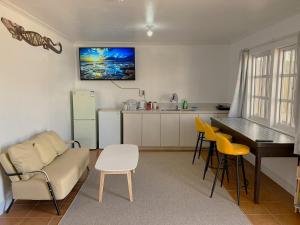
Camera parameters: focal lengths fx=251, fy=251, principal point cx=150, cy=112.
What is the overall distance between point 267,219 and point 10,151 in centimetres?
295

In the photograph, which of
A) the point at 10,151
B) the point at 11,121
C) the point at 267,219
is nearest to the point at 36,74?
the point at 11,121

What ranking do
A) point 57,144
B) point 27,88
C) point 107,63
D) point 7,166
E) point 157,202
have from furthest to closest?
point 107,63 < point 57,144 < point 27,88 < point 157,202 < point 7,166

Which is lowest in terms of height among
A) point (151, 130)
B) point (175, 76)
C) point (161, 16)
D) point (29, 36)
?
point (151, 130)

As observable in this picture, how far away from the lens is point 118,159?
338 centimetres

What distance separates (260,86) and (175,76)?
6.74ft

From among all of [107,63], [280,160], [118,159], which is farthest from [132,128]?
[280,160]

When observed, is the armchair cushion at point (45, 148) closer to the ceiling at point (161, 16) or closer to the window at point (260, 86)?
the ceiling at point (161, 16)

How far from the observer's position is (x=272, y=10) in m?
3.19

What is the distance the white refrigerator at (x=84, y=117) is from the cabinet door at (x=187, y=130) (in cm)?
193

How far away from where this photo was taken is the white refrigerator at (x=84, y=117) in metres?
5.41

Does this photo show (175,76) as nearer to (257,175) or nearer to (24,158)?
(257,175)

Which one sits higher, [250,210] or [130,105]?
[130,105]

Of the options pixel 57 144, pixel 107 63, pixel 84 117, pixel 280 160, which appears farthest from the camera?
pixel 107 63

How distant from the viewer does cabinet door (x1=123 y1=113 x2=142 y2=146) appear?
5.55 meters
